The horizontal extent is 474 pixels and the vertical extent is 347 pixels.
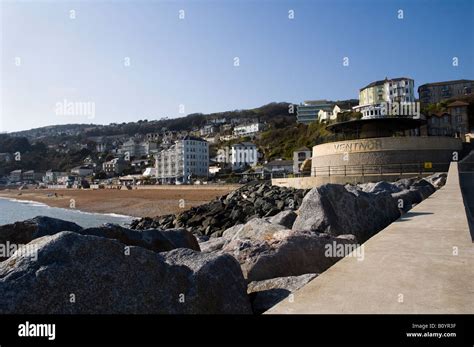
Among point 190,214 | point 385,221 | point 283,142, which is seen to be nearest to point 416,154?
point 190,214

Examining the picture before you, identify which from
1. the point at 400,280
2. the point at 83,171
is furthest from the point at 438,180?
the point at 83,171

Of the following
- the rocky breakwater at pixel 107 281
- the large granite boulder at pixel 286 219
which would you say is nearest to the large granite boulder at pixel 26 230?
the rocky breakwater at pixel 107 281

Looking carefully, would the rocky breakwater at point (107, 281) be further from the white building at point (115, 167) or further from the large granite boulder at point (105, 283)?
the white building at point (115, 167)

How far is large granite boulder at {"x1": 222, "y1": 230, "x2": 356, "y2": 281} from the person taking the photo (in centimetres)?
610

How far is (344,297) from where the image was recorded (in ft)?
12.5

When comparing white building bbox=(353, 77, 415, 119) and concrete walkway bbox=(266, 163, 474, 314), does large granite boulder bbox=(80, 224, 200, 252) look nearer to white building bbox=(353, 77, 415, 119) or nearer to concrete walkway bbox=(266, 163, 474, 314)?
concrete walkway bbox=(266, 163, 474, 314)

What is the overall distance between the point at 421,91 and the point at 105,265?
139m

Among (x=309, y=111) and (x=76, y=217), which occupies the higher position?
(x=309, y=111)

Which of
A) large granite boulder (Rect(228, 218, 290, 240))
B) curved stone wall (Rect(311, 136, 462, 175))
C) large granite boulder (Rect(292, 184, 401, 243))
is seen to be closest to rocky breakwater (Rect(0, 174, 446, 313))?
large granite boulder (Rect(228, 218, 290, 240))

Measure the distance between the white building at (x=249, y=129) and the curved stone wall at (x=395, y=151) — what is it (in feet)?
437

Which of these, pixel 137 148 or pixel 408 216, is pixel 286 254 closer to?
pixel 408 216

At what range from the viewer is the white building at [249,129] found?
168 meters

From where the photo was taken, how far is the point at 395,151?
32719 millimetres

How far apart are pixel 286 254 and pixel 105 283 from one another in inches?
133
